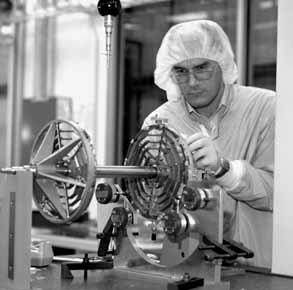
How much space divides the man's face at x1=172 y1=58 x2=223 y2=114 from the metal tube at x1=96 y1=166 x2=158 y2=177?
1.70ft

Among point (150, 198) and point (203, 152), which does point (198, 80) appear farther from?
point (150, 198)

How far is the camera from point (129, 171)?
1354mm

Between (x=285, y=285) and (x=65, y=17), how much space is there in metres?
3.24

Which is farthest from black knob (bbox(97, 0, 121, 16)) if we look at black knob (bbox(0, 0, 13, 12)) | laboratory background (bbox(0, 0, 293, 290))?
black knob (bbox(0, 0, 13, 12))

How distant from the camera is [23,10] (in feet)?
14.5

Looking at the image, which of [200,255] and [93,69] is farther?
[93,69]

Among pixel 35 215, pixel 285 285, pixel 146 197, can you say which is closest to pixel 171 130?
pixel 146 197

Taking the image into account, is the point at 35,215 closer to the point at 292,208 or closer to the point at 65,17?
the point at 65,17

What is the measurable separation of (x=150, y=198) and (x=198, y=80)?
21.9 inches

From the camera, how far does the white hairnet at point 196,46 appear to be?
6.05ft

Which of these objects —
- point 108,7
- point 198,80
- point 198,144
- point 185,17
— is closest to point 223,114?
point 198,80

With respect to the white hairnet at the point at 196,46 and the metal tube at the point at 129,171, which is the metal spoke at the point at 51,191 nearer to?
the metal tube at the point at 129,171

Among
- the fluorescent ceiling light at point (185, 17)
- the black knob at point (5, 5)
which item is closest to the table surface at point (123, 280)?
the fluorescent ceiling light at point (185, 17)

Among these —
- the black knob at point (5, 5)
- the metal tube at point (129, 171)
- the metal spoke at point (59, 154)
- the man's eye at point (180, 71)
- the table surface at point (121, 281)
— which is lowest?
the table surface at point (121, 281)
